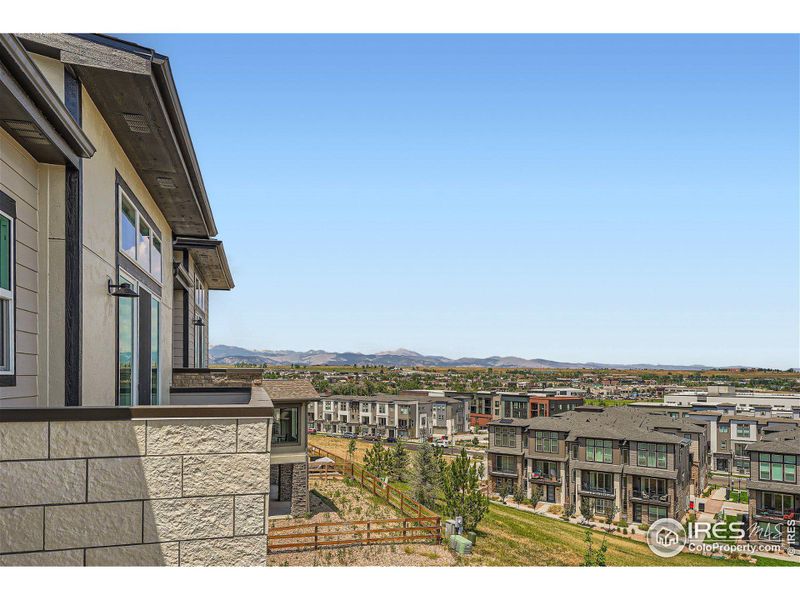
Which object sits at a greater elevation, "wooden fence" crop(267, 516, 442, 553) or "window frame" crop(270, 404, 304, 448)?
"window frame" crop(270, 404, 304, 448)

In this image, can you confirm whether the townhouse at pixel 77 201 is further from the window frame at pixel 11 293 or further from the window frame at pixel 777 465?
the window frame at pixel 777 465

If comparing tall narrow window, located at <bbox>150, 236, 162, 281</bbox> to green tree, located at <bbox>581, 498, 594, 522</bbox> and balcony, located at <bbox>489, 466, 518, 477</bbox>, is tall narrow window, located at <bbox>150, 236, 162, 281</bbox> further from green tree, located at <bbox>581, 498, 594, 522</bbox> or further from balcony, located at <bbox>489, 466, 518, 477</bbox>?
balcony, located at <bbox>489, 466, 518, 477</bbox>

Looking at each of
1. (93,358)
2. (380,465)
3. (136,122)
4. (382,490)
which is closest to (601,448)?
(380,465)

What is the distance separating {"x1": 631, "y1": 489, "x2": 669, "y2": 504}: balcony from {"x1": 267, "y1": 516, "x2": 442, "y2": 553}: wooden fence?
2149 cm

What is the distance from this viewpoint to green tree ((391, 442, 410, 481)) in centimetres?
3425

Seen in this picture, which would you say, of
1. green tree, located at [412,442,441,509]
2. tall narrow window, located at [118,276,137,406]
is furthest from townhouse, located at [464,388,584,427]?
tall narrow window, located at [118,276,137,406]

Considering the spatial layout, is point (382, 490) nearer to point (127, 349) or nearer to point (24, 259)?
→ point (127, 349)

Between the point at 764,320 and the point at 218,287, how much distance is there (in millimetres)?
106239

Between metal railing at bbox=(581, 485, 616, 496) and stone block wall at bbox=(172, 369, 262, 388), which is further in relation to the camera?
metal railing at bbox=(581, 485, 616, 496)

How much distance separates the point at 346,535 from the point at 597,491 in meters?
23.6

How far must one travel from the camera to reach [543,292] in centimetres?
16662

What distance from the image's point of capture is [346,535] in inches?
531
